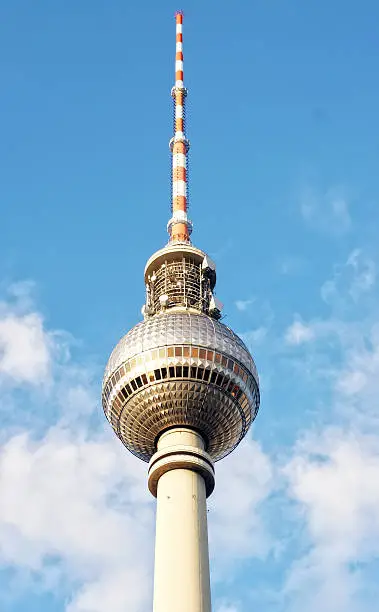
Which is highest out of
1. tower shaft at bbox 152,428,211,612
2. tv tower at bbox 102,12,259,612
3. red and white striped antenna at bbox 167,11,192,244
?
red and white striped antenna at bbox 167,11,192,244

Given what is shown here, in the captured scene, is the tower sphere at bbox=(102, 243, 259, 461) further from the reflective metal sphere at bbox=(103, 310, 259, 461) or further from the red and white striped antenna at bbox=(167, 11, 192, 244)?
the red and white striped antenna at bbox=(167, 11, 192, 244)

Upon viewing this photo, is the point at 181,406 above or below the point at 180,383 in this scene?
below

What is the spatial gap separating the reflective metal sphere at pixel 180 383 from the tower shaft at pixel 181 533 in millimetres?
1686

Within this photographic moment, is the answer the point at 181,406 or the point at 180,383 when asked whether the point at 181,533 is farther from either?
the point at 180,383

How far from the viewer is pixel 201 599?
53500 mm

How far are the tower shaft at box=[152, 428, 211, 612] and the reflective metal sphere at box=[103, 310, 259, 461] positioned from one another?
5.53 ft

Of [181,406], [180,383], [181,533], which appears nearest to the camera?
[181,533]

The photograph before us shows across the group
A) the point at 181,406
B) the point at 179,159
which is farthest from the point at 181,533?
the point at 179,159

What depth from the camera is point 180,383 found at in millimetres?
61250

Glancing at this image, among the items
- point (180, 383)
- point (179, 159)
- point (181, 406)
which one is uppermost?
point (179, 159)

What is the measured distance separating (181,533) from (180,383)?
1042cm

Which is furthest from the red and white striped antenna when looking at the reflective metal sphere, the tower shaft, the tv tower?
the tower shaft

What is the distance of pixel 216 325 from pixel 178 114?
92.8ft

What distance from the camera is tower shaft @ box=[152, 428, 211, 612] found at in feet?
176
